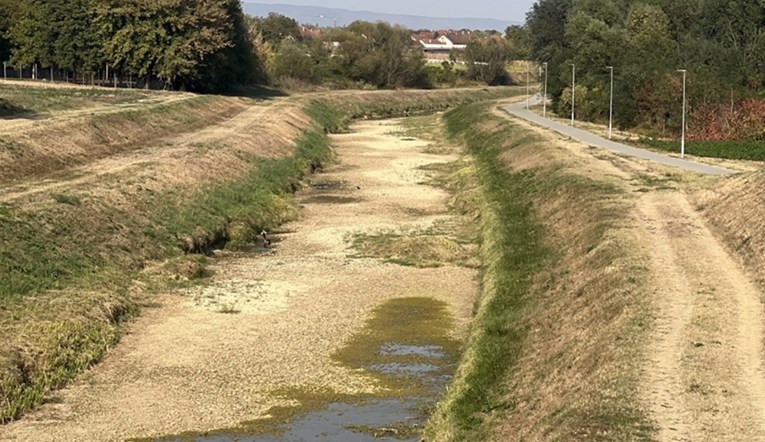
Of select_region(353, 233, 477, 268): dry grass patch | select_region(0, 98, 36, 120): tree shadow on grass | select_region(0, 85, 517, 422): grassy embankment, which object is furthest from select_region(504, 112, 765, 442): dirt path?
select_region(0, 98, 36, 120): tree shadow on grass

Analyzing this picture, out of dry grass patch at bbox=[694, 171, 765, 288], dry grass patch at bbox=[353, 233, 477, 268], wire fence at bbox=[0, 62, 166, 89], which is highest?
wire fence at bbox=[0, 62, 166, 89]

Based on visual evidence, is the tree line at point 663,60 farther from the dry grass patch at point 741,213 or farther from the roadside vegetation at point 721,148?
the dry grass patch at point 741,213

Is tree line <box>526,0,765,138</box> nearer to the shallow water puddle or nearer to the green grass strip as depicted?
the green grass strip

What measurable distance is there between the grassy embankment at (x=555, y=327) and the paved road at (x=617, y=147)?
6931 millimetres

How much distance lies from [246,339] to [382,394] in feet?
19.0

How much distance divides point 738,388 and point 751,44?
3015 inches

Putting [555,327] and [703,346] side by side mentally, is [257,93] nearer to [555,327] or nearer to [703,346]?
[555,327]

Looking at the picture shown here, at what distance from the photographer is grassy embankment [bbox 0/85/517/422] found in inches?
987

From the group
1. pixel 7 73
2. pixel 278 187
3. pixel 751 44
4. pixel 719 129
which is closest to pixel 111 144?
pixel 278 187

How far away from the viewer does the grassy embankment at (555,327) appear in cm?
1911

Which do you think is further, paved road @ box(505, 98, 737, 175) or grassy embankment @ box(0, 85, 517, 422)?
paved road @ box(505, 98, 737, 175)

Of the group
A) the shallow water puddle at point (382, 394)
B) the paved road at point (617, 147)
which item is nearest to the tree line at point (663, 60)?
the paved road at point (617, 147)

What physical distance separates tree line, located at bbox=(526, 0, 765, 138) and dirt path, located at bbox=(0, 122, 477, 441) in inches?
1522

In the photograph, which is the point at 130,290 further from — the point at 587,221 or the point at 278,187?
the point at 278,187
